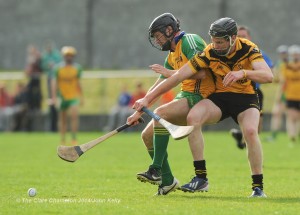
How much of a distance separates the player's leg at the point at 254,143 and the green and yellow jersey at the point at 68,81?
12.5m

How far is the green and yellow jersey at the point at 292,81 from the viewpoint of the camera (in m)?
22.4

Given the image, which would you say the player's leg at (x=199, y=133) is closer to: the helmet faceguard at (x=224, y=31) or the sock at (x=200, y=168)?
the sock at (x=200, y=168)

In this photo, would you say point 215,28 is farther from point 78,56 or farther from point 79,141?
point 78,56

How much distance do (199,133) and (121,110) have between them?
1839 cm

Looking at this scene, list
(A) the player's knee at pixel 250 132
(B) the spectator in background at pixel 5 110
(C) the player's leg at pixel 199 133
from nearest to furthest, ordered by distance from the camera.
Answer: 1. (A) the player's knee at pixel 250 132
2. (C) the player's leg at pixel 199 133
3. (B) the spectator in background at pixel 5 110

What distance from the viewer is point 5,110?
2922cm

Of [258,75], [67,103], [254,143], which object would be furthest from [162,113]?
[67,103]

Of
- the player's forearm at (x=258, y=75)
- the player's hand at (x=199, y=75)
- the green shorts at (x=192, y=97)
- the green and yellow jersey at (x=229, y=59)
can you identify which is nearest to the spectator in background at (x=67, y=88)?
the green shorts at (x=192, y=97)

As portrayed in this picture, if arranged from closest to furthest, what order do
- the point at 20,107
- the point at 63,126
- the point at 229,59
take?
the point at 229,59 < the point at 63,126 < the point at 20,107

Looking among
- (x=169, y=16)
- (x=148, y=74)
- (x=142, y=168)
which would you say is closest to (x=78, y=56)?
(x=148, y=74)

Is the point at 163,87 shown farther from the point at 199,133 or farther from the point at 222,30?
the point at 222,30

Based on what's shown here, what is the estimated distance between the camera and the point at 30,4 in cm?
3947

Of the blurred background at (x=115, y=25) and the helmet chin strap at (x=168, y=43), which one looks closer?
the helmet chin strap at (x=168, y=43)

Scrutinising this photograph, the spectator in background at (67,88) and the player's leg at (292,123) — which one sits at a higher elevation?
the spectator in background at (67,88)
